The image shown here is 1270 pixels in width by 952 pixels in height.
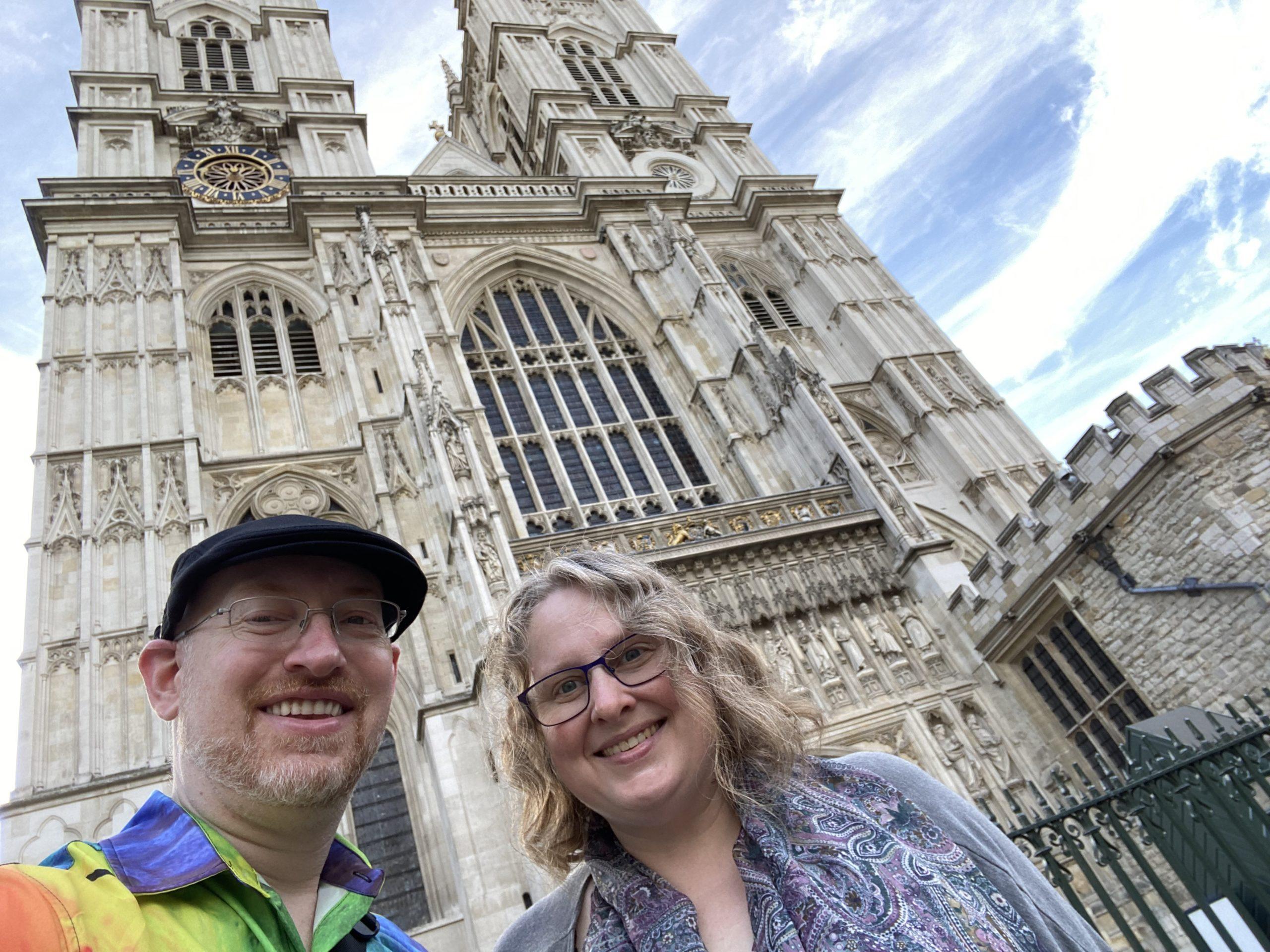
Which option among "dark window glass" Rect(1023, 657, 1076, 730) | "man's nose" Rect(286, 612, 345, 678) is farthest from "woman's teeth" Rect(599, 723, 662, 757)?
"dark window glass" Rect(1023, 657, 1076, 730)

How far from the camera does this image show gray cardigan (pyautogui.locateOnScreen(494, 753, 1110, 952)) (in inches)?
76.4

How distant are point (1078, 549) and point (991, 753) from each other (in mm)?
2850

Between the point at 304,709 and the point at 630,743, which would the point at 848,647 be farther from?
the point at 304,709

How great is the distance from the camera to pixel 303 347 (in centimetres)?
1568

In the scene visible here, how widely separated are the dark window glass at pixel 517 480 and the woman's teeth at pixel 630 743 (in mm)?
12247

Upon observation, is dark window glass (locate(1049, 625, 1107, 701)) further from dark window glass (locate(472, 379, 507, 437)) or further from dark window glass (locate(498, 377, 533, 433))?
dark window glass (locate(472, 379, 507, 437))

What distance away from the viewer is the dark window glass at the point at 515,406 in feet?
51.1

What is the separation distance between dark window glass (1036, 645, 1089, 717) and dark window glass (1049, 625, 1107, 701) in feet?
0.45

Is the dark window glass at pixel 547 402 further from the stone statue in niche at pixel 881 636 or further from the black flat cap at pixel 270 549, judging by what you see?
the black flat cap at pixel 270 549

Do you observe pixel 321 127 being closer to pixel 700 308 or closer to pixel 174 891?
pixel 700 308

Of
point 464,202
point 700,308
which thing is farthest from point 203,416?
point 700,308

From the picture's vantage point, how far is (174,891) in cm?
135

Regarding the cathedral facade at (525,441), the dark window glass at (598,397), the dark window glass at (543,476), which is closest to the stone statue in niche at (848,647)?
the cathedral facade at (525,441)

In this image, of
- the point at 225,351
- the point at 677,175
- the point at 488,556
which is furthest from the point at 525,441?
the point at 677,175
